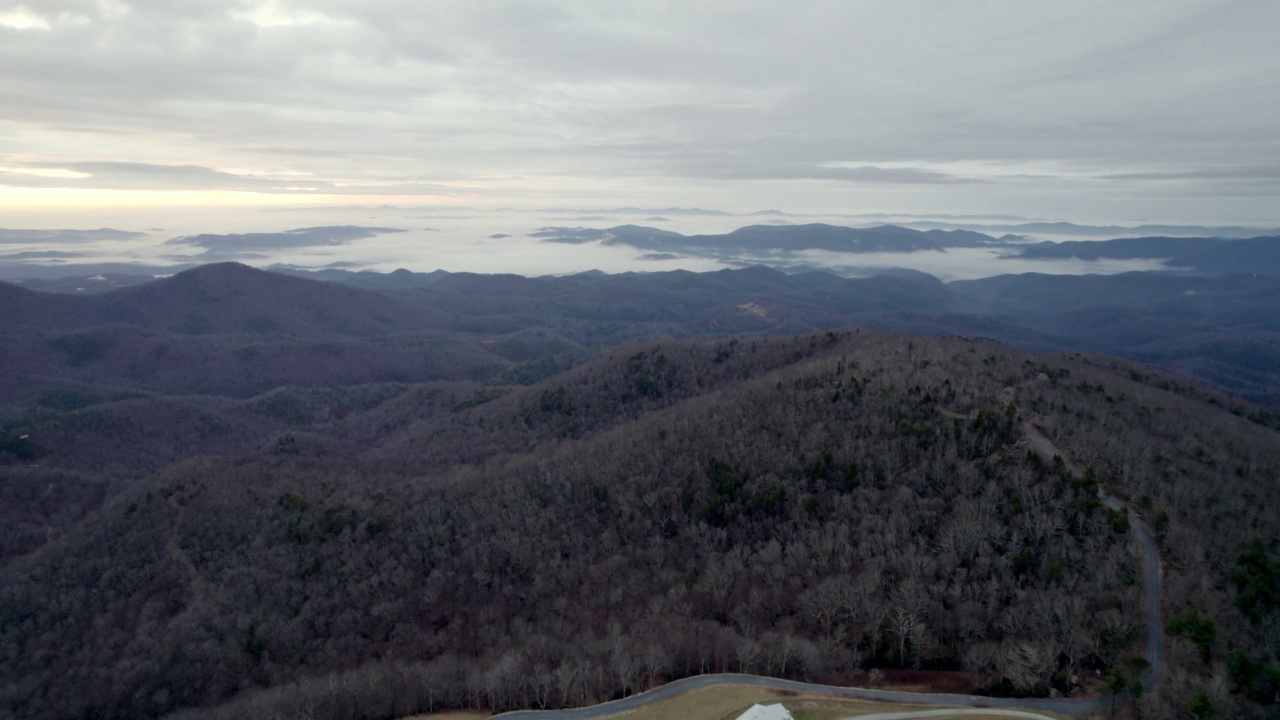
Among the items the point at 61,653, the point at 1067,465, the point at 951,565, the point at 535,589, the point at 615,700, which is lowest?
the point at 61,653

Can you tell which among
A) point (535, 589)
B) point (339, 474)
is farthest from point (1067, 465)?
point (339, 474)

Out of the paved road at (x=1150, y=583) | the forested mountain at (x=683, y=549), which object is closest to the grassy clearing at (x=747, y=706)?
the forested mountain at (x=683, y=549)

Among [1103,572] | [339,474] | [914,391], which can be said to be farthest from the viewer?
[339,474]

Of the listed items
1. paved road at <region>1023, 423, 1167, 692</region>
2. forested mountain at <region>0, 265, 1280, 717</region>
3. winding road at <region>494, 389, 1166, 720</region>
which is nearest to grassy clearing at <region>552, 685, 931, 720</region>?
winding road at <region>494, 389, 1166, 720</region>

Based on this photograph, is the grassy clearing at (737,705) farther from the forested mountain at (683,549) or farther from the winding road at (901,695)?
the forested mountain at (683,549)

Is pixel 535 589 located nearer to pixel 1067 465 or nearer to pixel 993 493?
pixel 993 493

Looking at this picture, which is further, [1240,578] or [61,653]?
[61,653]

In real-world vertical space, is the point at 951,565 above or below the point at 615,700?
above

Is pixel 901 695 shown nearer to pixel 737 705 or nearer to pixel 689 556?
pixel 737 705

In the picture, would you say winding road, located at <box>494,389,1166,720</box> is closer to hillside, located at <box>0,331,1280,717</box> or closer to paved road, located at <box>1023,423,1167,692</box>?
paved road, located at <box>1023,423,1167,692</box>
